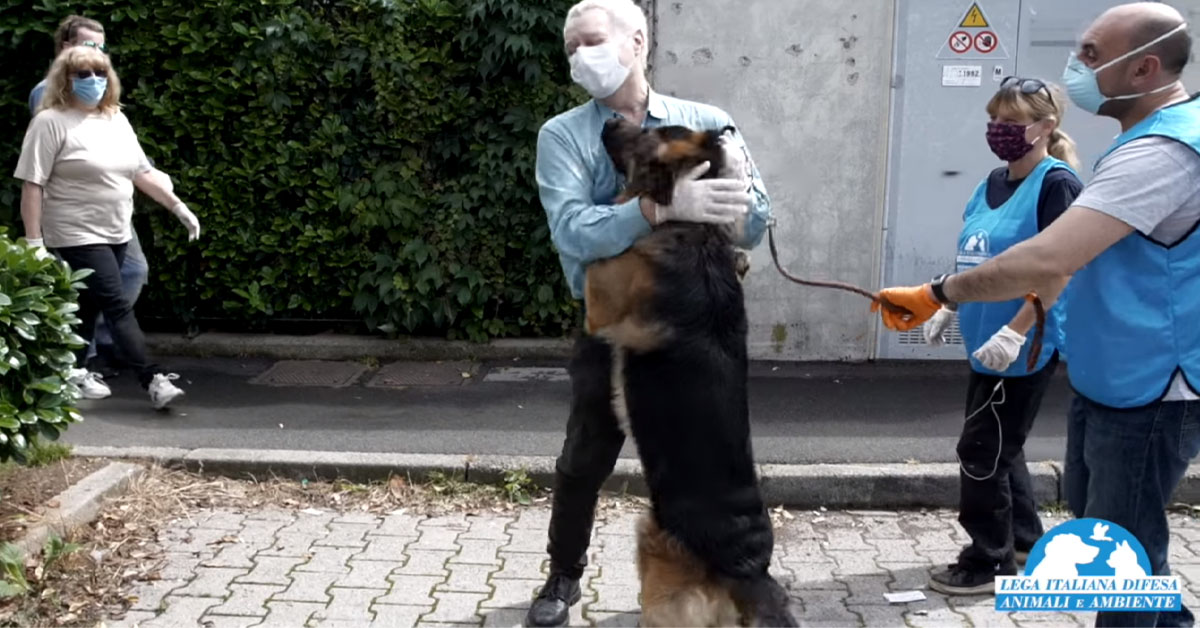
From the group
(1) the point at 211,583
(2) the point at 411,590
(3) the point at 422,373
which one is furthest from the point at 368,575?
(3) the point at 422,373

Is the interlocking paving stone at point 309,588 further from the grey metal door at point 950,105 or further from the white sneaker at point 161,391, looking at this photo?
the grey metal door at point 950,105

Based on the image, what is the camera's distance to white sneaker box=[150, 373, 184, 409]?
634cm

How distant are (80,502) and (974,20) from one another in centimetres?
585

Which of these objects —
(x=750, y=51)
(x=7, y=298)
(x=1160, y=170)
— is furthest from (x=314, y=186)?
(x=1160, y=170)

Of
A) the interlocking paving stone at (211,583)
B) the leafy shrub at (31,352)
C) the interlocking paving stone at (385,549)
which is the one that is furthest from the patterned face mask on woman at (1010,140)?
the leafy shrub at (31,352)

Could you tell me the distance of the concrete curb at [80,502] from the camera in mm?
4344

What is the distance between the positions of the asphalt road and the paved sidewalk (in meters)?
0.72

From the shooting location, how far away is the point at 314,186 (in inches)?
298

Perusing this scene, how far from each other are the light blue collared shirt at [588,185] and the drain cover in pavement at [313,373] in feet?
12.9

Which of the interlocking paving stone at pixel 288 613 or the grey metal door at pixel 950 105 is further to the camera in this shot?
the grey metal door at pixel 950 105

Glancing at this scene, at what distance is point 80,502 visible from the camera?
15.4ft

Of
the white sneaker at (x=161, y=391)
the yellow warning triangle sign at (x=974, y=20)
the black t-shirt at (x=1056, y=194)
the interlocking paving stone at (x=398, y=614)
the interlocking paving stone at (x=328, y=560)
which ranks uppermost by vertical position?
the yellow warning triangle sign at (x=974, y=20)

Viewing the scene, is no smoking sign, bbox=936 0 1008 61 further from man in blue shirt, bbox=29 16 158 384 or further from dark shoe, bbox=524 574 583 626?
man in blue shirt, bbox=29 16 158 384

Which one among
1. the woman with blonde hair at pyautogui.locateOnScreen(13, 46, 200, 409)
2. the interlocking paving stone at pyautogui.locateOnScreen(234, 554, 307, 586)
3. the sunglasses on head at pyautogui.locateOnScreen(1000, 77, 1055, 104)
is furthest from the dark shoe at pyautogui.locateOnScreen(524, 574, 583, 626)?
the woman with blonde hair at pyautogui.locateOnScreen(13, 46, 200, 409)
